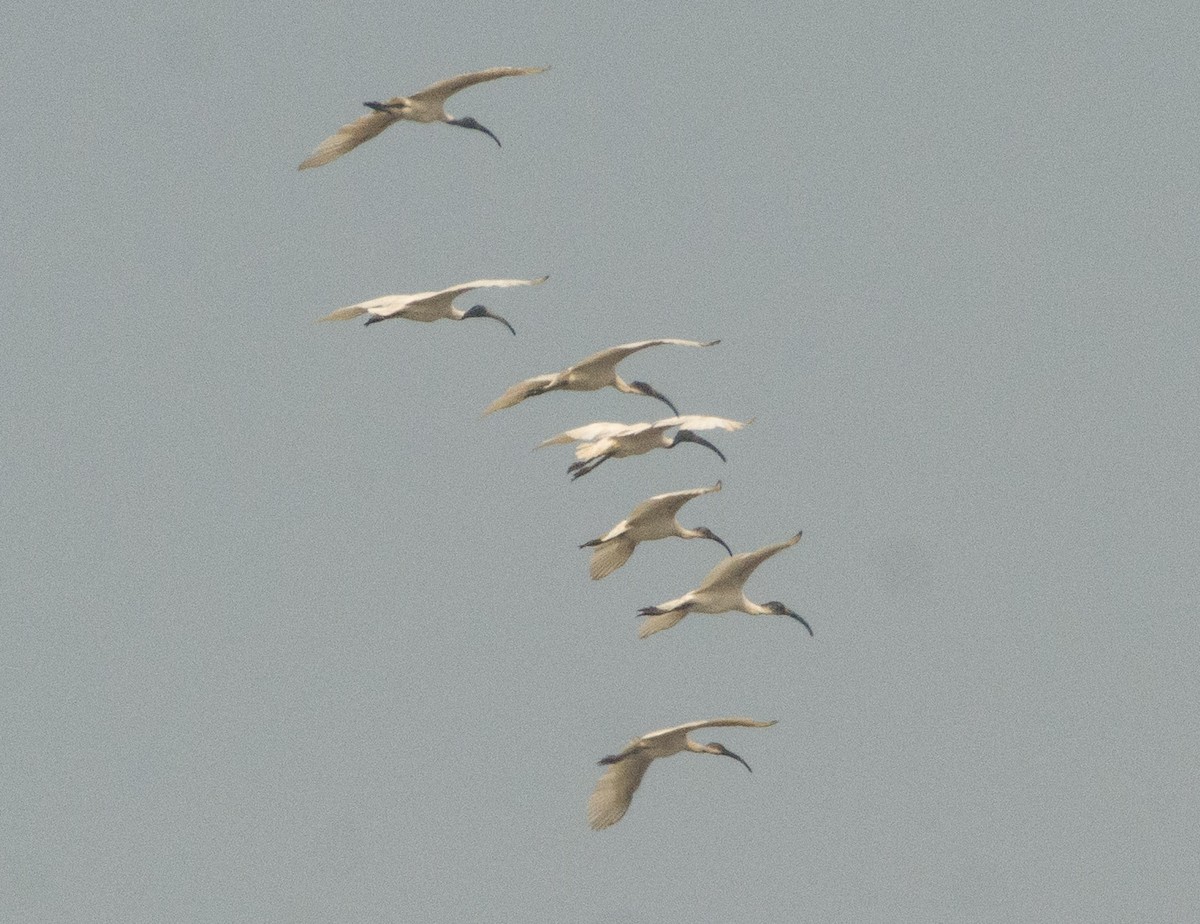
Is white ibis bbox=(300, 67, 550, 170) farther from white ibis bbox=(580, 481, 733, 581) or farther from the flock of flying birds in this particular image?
white ibis bbox=(580, 481, 733, 581)

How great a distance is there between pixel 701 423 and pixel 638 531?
13.2ft

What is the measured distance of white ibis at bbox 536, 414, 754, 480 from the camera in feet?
176

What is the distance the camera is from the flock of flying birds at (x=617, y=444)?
176ft

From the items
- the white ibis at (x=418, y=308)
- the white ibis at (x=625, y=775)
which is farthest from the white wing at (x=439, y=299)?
the white ibis at (x=625, y=775)

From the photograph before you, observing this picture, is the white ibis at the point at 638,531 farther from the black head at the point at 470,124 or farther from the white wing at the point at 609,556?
the black head at the point at 470,124

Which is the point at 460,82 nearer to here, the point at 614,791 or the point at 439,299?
the point at 439,299

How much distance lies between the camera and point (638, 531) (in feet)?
187

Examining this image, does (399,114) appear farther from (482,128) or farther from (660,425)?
(660,425)

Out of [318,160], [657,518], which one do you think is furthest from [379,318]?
[657,518]

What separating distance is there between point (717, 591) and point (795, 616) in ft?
9.24

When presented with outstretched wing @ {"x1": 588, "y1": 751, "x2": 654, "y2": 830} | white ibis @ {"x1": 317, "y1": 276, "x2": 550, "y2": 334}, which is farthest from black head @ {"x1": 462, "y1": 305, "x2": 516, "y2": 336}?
outstretched wing @ {"x1": 588, "y1": 751, "x2": 654, "y2": 830}

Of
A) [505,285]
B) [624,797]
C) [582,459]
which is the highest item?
[505,285]

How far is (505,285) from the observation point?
169ft

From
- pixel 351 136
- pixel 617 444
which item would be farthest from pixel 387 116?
pixel 617 444
